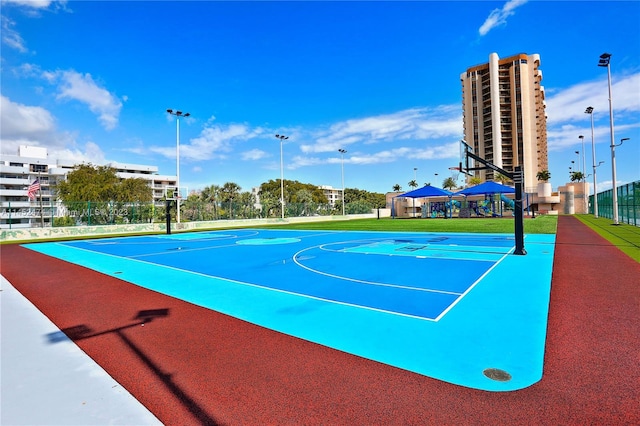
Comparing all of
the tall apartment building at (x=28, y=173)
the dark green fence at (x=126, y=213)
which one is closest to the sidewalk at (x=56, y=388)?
the dark green fence at (x=126, y=213)

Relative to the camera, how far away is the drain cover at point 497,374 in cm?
368

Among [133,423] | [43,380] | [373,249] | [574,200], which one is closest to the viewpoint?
[133,423]

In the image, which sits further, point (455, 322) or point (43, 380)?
point (455, 322)

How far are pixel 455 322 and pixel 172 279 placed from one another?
766cm

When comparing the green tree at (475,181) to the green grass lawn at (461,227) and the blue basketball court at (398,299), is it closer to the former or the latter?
the green grass lawn at (461,227)

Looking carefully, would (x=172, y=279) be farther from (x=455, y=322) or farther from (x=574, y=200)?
(x=574, y=200)

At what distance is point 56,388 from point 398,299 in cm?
559

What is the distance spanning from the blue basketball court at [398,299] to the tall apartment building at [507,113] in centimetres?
9413

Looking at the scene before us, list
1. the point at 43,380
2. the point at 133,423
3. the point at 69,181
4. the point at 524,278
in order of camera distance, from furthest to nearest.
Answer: the point at 69,181 → the point at 524,278 → the point at 43,380 → the point at 133,423

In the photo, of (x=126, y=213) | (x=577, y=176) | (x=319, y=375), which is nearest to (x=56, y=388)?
(x=319, y=375)

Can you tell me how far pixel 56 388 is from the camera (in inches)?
144

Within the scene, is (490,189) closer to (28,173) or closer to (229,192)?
(229,192)

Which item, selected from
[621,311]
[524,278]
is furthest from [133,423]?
[524,278]

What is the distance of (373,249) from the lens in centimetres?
1479
